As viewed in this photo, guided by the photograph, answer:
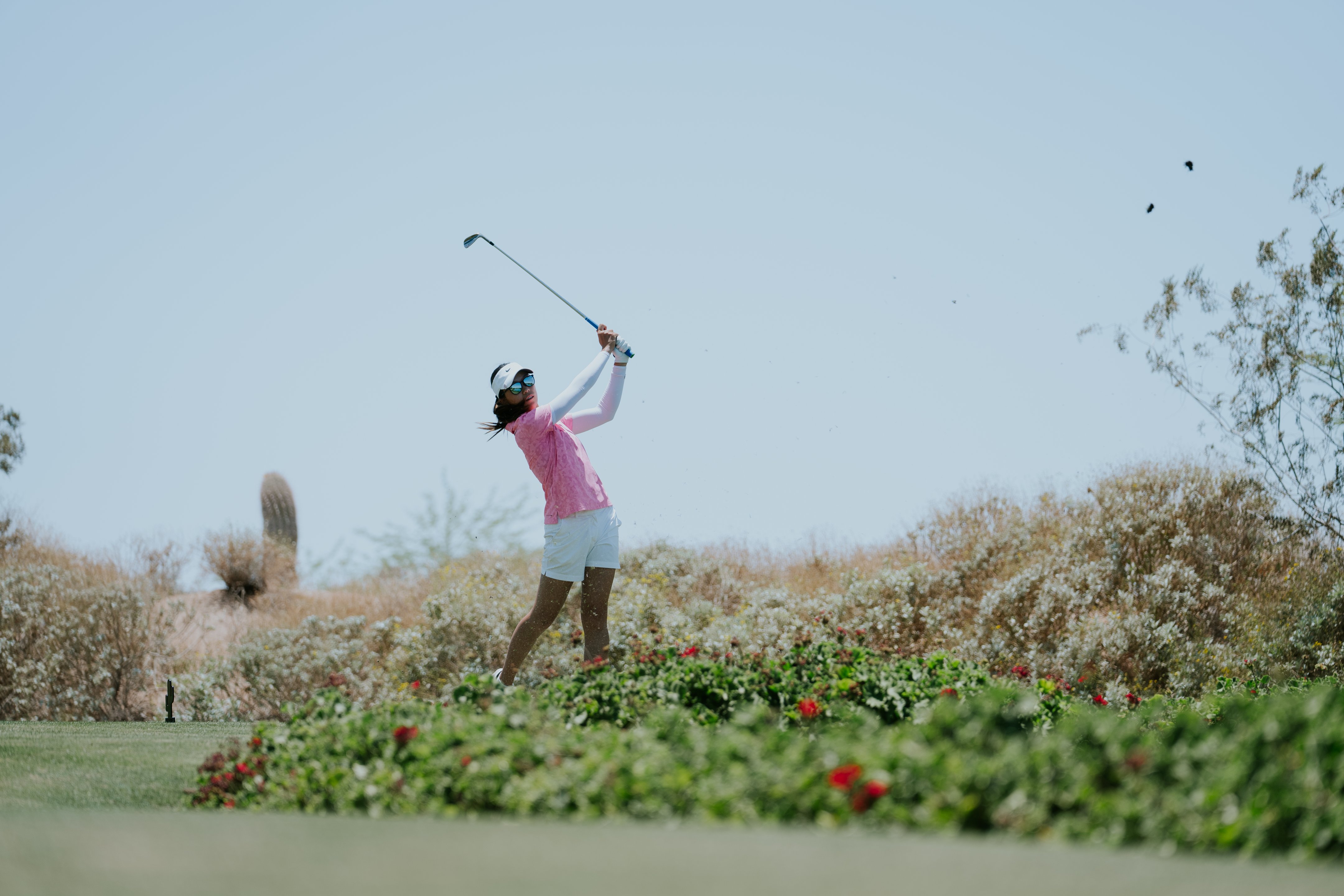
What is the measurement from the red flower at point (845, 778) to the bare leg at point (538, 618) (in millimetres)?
3526

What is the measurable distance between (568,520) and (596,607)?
22.7 inches

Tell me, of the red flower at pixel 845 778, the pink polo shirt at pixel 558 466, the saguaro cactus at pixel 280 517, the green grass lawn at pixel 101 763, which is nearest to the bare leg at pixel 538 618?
the pink polo shirt at pixel 558 466

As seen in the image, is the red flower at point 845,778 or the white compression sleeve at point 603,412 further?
the white compression sleeve at point 603,412

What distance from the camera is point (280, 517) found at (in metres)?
21.0

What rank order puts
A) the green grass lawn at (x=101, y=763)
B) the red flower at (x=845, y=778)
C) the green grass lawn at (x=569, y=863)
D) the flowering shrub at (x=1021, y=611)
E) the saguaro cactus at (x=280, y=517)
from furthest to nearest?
the saguaro cactus at (x=280, y=517)
the flowering shrub at (x=1021, y=611)
the green grass lawn at (x=101, y=763)
the red flower at (x=845, y=778)
the green grass lawn at (x=569, y=863)

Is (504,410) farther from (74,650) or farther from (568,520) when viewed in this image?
(74,650)

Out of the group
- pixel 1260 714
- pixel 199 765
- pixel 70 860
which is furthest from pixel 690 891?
pixel 199 765

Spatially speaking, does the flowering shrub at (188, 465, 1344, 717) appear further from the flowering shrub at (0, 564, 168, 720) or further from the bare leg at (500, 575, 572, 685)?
the bare leg at (500, 575, 572, 685)

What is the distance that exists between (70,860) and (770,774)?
1984 millimetres

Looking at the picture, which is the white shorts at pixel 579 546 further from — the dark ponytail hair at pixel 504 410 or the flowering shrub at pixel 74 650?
the flowering shrub at pixel 74 650

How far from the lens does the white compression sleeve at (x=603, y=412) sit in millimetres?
6949

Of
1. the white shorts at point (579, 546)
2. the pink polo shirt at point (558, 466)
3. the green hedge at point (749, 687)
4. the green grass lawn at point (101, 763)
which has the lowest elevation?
the green grass lawn at point (101, 763)

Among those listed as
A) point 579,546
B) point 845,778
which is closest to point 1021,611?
point 579,546

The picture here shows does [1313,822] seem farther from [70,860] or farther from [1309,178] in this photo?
[1309,178]
